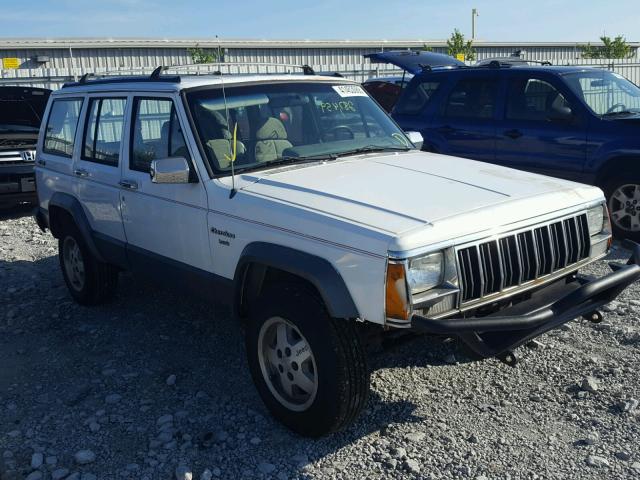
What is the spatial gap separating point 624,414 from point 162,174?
9.77ft

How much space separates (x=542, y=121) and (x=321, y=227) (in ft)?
17.1

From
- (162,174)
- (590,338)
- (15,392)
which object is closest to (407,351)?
(590,338)

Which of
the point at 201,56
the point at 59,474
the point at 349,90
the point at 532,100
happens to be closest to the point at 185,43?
the point at 201,56

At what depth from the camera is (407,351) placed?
4883 millimetres

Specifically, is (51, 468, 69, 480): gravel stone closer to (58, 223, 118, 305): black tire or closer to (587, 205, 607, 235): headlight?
(58, 223, 118, 305): black tire

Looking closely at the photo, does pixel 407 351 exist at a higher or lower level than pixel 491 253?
lower

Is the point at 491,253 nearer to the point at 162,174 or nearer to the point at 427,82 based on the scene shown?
the point at 162,174

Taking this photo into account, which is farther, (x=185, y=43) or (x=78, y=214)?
(x=185, y=43)

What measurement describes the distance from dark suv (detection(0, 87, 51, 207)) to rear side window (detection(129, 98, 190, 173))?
5273 mm

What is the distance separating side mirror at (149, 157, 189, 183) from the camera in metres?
4.14

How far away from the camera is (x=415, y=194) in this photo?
3.77 metres

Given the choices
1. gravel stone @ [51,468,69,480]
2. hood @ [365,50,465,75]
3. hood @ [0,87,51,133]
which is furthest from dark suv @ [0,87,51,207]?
gravel stone @ [51,468,69,480]

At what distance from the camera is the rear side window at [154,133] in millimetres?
4590

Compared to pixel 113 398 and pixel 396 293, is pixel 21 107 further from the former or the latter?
pixel 396 293
